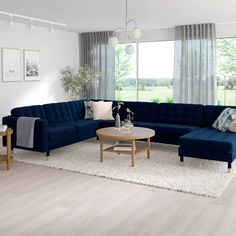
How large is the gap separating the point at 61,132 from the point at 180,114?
228 cm

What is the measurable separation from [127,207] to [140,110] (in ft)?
11.4

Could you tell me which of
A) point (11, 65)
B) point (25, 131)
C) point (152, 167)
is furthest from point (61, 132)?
point (11, 65)

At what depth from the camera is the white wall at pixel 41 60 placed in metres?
7.18

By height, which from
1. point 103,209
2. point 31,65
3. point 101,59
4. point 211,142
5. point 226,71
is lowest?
point 103,209

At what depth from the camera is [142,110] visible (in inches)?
265

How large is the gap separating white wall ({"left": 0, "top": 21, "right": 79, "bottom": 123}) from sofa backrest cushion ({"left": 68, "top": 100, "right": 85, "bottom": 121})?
1.47 meters

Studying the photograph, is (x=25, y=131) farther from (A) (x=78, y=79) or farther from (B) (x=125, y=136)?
(A) (x=78, y=79)

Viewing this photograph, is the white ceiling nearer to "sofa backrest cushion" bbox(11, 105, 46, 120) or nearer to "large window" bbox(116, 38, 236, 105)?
"large window" bbox(116, 38, 236, 105)

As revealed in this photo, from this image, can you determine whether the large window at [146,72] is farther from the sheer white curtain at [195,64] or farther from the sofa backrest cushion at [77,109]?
the sofa backrest cushion at [77,109]

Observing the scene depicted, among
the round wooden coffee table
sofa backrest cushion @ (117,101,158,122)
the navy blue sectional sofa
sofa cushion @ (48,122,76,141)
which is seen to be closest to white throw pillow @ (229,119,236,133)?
the navy blue sectional sofa

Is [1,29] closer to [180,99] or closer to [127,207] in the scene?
[180,99]

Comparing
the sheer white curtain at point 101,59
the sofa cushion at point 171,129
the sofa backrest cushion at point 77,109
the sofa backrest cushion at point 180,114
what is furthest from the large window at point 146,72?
the sofa cushion at point 171,129

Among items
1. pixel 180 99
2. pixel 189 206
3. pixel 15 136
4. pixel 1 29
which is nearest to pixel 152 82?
pixel 180 99

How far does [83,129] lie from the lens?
6.07 m
